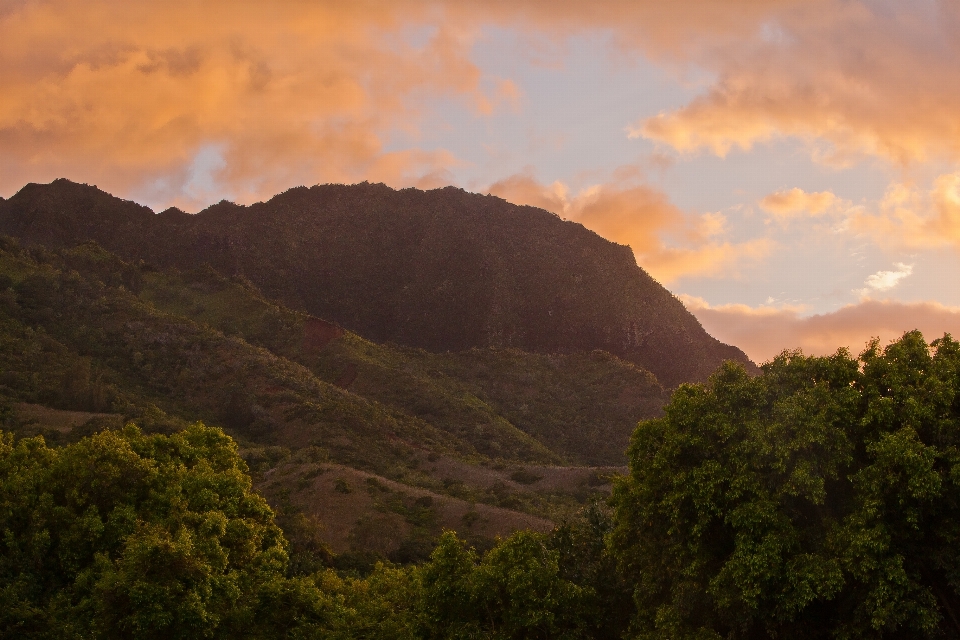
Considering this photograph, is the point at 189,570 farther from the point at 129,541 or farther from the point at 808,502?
the point at 808,502

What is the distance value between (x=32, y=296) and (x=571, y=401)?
76.1 m

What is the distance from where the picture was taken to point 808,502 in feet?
83.0

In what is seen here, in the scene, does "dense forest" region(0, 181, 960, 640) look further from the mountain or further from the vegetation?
the mountain

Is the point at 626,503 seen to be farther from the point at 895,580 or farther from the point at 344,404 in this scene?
the point at 344,404

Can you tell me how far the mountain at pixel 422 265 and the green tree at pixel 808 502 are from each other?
439 ft

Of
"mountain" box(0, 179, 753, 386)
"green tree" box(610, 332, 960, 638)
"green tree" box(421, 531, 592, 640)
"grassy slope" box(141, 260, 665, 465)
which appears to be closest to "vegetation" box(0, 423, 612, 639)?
"green tree" box(421, 531, 592, 640)

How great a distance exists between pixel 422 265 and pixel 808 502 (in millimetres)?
158891

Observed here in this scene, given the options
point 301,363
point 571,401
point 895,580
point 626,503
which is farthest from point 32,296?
point 895,580

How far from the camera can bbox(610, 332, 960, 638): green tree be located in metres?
22.7

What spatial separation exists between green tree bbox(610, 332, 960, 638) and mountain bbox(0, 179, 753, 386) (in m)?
134

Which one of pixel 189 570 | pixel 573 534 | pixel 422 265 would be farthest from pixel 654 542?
pixel 422 265

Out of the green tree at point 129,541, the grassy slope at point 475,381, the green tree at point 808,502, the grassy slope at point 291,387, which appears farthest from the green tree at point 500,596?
the grassy slope at point 475,381

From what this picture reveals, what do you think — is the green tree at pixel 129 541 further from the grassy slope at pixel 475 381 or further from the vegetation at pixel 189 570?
the grassy slope at pixel 475 381

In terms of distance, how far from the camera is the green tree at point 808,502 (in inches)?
893
